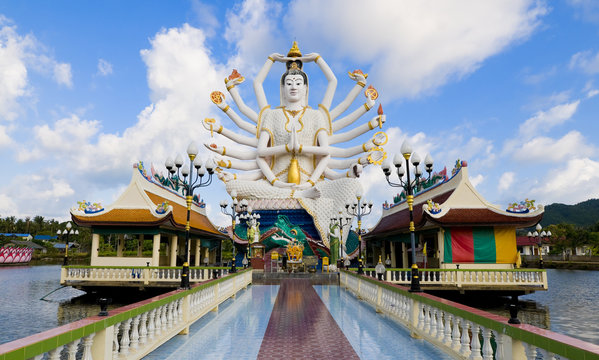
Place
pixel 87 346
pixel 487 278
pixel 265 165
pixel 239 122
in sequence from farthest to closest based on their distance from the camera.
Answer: pixel 239 122 → pixel 265 165 → pixel 487 278 → pixel 87 346

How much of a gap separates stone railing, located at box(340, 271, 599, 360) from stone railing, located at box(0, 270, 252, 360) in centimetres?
444

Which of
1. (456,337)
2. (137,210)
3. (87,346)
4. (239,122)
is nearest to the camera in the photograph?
(87,346)

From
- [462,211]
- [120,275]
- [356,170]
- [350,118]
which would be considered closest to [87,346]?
[120,275]

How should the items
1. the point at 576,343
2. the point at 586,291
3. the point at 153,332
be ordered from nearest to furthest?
the point at 576,343 → the point at 153,332 → the point at 586,291

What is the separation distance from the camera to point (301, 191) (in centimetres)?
3503

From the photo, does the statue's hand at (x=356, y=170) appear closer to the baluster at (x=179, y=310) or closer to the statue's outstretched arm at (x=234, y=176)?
the statue's outstretched arm at (x=234, y=176)

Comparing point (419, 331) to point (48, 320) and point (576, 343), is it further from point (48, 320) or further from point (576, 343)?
point (48, 320)

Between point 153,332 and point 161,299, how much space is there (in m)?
0.55

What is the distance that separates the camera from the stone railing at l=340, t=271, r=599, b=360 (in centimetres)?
352

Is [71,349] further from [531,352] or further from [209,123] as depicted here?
[209,123]

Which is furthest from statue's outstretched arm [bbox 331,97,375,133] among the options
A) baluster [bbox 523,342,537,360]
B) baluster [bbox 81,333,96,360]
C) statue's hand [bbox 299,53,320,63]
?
baluster [bbox 81,333,96,360]

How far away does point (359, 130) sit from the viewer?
38.0 m

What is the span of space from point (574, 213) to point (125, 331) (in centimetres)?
13388

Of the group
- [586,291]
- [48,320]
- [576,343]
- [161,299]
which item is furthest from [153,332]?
[586,291]
